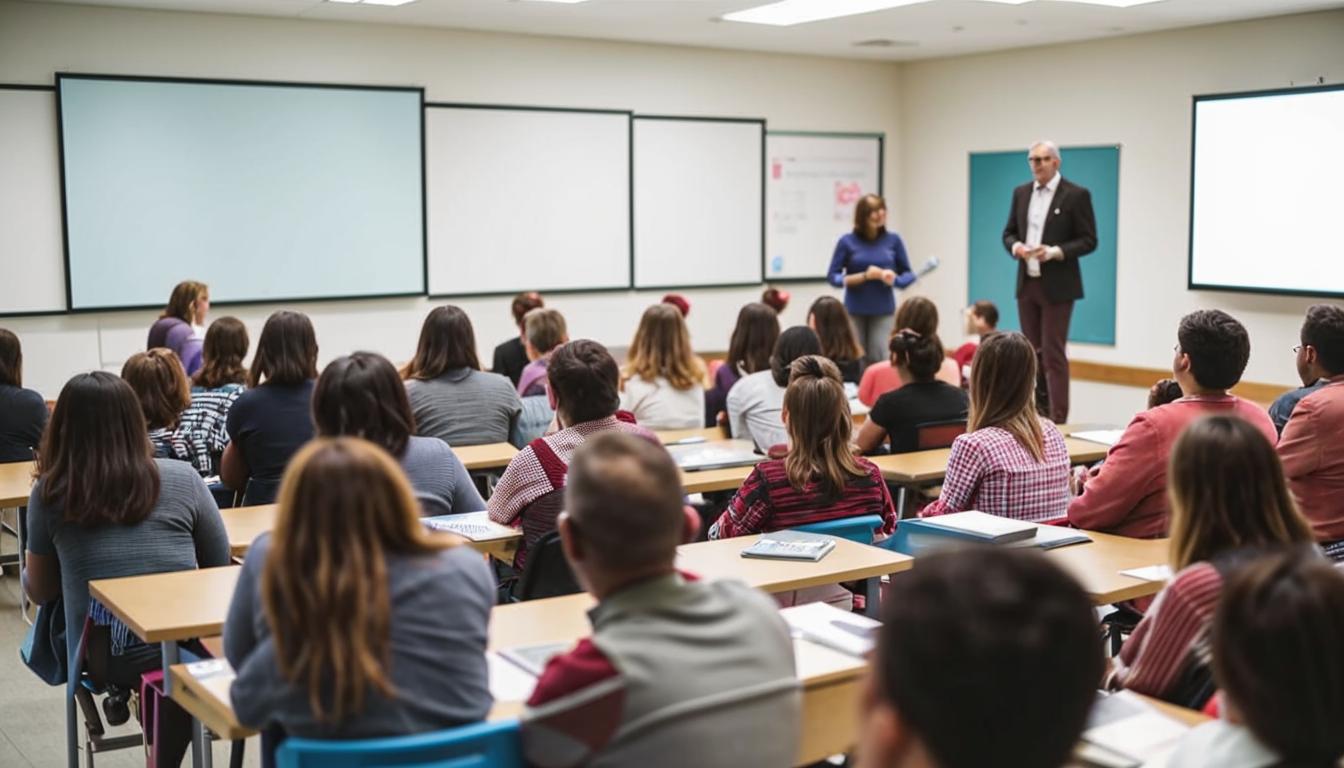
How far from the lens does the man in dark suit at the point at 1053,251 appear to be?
25.8ft

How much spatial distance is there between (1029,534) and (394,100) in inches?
243

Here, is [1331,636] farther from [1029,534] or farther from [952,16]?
[952,16]

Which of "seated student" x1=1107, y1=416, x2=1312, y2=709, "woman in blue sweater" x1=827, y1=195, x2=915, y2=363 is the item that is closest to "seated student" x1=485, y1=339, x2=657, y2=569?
"seated student" x1=1107, y1=416, x2=1312, y2=709

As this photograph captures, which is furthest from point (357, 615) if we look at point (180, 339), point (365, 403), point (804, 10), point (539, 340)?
point (804, 10)

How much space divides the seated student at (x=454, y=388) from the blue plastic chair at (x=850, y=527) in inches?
75.5

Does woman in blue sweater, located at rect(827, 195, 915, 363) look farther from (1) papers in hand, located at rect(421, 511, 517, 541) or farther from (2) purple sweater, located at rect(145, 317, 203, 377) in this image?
(1) papers in hand, located at rect(421, 511, 517, 541)

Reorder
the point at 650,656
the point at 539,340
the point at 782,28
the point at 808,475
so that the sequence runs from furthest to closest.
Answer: the point at 782,28
the point at 539,340
the point at 808,475
the point at 650,656

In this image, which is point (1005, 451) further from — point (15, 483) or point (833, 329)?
point (15, 483)

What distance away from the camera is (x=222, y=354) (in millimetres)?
5469

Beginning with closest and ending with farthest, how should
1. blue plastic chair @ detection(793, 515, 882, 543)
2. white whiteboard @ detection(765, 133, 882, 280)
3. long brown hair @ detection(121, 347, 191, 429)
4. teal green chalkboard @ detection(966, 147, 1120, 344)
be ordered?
blue plastic chair @ detection(793, 515, 882, 543) → long brown hair @ detection(121, 347, 191, 429) → teal green chalkboard @ detection(966, 147, 1120, 344) → white whiteboard @ detection(765, 133, 882, 280)

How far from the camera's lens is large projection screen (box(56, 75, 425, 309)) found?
7871 mm

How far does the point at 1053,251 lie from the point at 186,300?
15.5ft

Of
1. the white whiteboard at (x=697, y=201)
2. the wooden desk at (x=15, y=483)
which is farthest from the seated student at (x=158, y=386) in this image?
the white whiteboard at (x=697, y=201)

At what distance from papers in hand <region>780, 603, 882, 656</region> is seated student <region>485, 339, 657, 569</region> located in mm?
978
